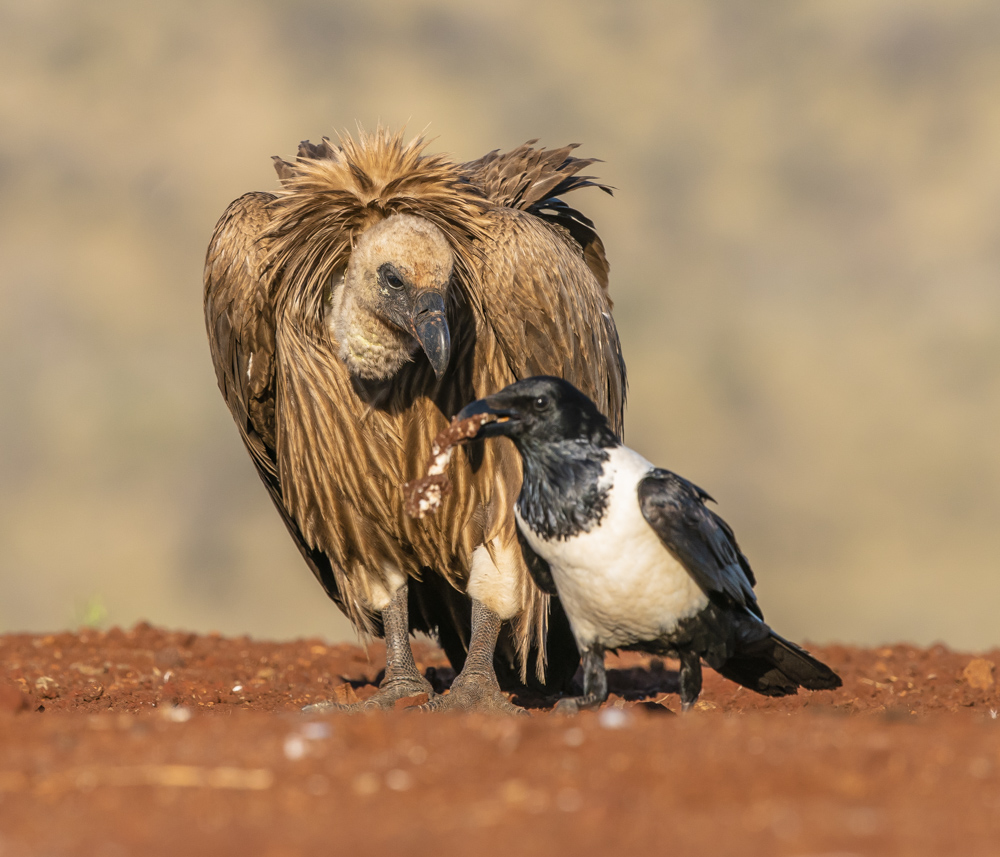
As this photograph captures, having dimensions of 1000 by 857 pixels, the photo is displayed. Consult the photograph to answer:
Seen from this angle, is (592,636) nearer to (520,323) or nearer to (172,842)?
(520,323)

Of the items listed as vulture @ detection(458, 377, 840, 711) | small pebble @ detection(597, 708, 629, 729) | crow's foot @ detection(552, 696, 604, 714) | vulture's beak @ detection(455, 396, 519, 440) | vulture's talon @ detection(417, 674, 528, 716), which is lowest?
vulture's talon @ detection(417, 674, 528, 716)

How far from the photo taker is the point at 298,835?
2.25 metres

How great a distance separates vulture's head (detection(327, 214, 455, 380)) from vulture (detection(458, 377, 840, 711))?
78 centimetres

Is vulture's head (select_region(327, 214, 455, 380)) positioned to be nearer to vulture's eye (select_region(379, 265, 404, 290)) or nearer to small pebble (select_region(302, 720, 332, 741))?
vulture's eye (select_region(379, 265, 404, 290))

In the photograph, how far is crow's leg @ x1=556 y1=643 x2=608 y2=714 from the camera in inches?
165

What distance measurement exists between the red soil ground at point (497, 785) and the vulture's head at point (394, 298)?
1.91 metres

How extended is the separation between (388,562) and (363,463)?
61 cm

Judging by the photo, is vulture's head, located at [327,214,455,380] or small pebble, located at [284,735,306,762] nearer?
small pebble, located at [284,735,306,762]

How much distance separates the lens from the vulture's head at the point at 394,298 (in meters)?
4.87

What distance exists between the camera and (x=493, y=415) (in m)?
4.16

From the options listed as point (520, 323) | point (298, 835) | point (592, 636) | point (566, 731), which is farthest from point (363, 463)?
point (298, 835)

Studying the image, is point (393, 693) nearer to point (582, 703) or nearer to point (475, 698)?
point (475, 698)

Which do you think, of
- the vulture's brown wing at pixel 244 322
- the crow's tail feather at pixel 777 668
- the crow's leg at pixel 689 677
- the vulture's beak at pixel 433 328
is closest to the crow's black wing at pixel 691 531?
the crow's leg at pixel 689 677

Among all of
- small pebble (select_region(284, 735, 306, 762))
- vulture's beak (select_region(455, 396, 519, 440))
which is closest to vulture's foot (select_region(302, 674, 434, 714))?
vulture's beak (select_region(455, 396, 519, 440))
